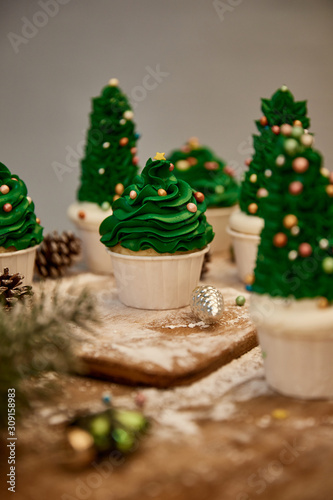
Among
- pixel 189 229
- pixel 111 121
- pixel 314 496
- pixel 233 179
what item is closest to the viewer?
pixel 314 496

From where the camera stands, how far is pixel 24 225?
2955 millimetres

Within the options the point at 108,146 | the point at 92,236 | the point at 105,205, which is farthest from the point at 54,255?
the point at 108,146

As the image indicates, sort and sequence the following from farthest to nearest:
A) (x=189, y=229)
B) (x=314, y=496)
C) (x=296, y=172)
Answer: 1. (x=189, y=229)
2. (x=296, y=172)
3. (x=314, y=496)

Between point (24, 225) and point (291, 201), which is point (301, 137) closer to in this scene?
point (291, 201)

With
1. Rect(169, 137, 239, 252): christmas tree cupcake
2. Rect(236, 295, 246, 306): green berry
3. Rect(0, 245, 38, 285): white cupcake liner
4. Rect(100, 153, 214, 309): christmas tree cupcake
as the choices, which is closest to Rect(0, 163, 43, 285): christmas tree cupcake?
Rect(0, 245, 38, 285): white cupcake liner

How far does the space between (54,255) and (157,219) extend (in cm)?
84

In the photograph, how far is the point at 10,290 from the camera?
2.68 metres

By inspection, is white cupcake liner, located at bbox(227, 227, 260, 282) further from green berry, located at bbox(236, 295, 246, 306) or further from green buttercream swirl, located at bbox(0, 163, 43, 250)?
green buttercream swirl, located at bbox(0, 163, 43, 250)

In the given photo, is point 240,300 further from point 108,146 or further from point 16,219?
point 108,146

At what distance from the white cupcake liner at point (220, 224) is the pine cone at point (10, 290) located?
58.7 inches

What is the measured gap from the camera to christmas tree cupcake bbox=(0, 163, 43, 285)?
9.48ft

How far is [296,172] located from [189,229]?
93 cm

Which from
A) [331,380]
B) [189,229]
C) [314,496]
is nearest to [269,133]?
A: [189,229]

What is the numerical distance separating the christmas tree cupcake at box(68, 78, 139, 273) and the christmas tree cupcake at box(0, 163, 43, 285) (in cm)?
52
